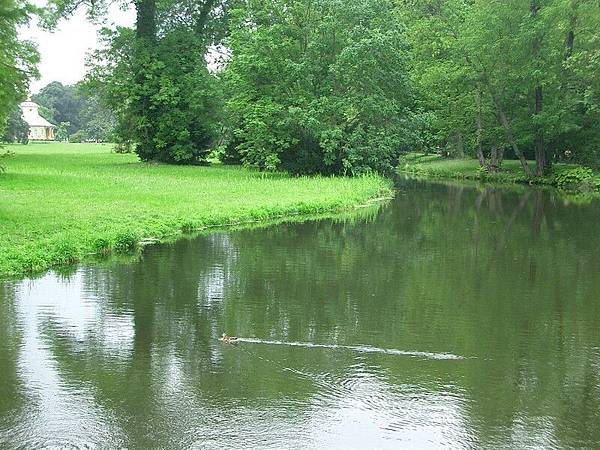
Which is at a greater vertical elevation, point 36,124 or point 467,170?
point 36,124

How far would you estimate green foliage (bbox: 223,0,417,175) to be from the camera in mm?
38375

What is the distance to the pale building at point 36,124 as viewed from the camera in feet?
424

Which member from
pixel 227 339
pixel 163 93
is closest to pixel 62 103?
pixel 163 93

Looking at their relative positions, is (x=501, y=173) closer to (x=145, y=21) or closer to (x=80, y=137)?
(x=145, y=21)

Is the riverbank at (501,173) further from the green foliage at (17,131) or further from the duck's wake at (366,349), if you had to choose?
the green foliage at (17,131)

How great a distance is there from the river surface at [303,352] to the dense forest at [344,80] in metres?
21.5

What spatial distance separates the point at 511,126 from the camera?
4531 cm

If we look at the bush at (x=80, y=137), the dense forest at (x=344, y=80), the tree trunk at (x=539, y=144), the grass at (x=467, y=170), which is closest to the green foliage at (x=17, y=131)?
the bush at (x=80, y=137)

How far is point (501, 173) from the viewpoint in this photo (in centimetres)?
4750

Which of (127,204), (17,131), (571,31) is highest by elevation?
(571,31)

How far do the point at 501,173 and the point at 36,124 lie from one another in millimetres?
103294

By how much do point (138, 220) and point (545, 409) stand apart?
13938 millimetres

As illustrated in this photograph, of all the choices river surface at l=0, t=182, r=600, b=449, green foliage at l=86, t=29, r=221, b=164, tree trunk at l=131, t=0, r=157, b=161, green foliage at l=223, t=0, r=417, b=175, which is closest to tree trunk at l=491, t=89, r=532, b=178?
green foliage at l=223, t=0, r=417, b=175

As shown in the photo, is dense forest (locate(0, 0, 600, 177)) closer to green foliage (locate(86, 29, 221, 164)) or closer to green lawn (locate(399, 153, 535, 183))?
green foliage (locate(86, 29, 221, 164))
